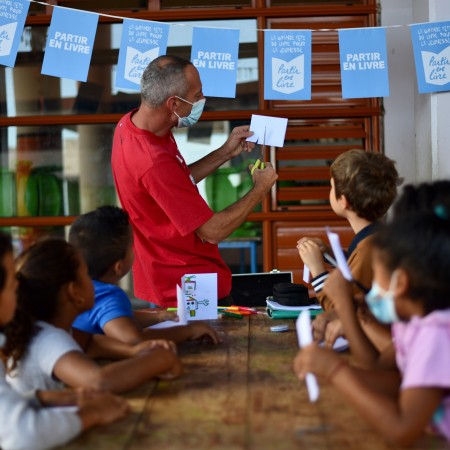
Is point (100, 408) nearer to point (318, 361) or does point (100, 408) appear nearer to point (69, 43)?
point (318, 361)

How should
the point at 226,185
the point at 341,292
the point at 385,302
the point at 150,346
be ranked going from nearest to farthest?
the point at 385,302 → the point at 341,292 → the point at 150,346 → the point at 226,185

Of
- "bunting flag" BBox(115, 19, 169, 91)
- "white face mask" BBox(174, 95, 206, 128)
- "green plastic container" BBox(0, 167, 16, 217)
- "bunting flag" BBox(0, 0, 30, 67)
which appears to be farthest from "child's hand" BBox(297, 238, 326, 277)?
"green plastic container" BBox(0, 167, 16, 217)

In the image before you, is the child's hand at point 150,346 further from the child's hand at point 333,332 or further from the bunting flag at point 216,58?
the bunting flag at point 216,58

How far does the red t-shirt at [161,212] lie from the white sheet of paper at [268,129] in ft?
1.27

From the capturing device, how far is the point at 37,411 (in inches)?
64.1

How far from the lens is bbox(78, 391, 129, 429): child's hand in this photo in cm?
168

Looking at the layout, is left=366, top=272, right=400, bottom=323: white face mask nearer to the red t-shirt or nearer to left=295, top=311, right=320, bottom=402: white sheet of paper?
left=295, top=311, right=320, bottom=402: white sheet of paper

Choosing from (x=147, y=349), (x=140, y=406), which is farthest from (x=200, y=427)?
(x=147, y=349)

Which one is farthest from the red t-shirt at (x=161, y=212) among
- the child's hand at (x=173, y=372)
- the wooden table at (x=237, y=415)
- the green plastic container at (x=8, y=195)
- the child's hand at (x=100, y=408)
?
the green plastic container at (x=8, y=195)

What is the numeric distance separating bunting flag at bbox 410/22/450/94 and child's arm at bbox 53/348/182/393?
→ 2.55m

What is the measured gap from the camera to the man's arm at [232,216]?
10.3ft

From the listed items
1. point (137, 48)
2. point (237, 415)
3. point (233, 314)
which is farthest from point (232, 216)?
point (237, 415)

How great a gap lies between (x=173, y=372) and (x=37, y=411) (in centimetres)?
50

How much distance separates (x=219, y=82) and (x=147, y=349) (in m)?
2.21
